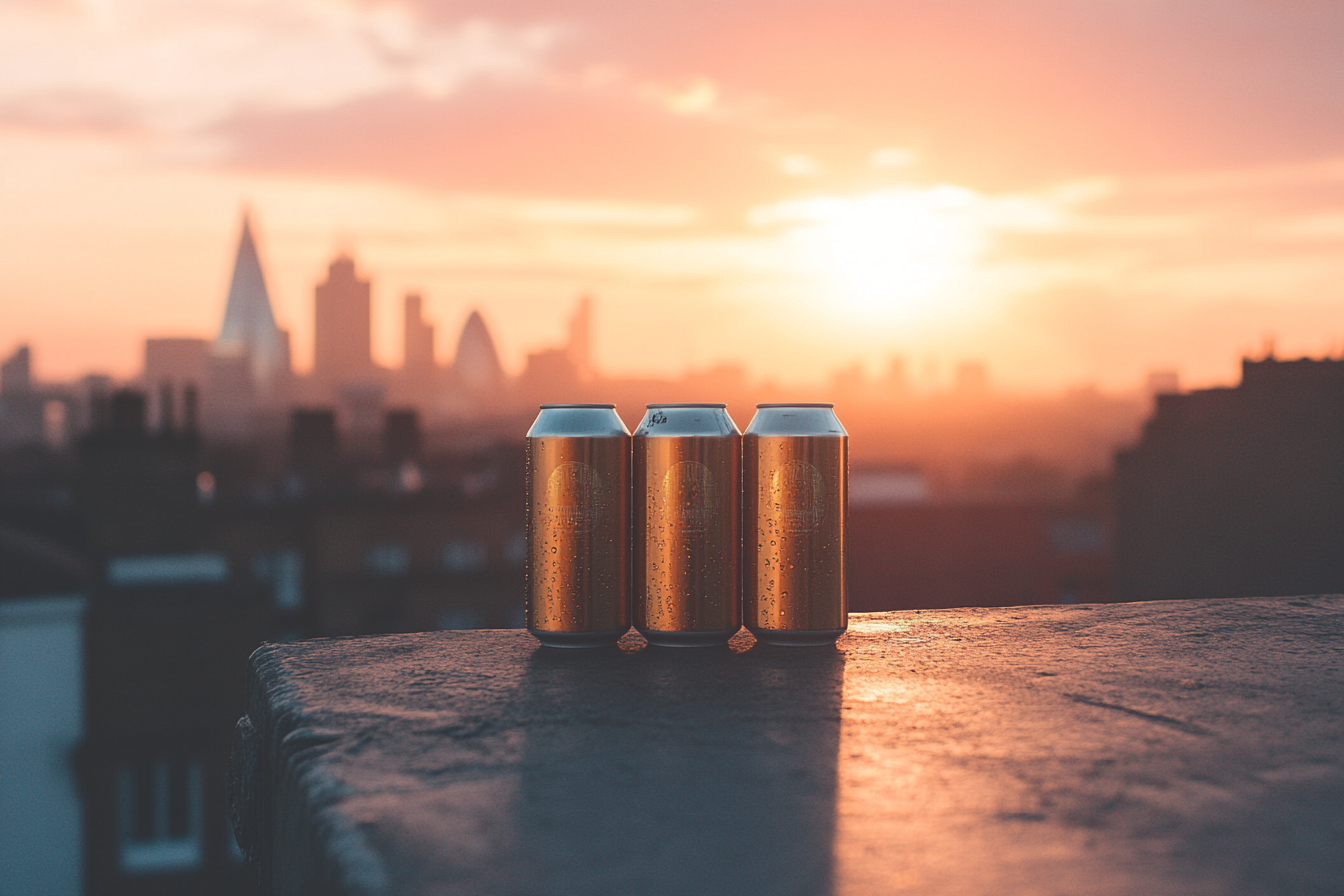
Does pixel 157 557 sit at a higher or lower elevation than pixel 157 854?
higher

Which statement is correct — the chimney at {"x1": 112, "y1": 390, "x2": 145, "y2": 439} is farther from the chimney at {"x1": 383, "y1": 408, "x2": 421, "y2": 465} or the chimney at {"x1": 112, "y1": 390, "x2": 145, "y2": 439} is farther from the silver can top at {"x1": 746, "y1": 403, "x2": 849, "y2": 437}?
the silver can top at {"x1": 746, "y1": 403, "x2": 849, "y2": 437}

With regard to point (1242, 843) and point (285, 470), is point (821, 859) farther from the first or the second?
point (285, 470)

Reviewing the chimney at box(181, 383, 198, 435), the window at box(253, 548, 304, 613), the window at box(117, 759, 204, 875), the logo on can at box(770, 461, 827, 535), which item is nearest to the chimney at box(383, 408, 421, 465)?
the window at box(253, 548, 304, 613)

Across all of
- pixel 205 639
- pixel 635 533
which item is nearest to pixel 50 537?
pixel 205 639

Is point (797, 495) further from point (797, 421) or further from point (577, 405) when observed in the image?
point (577, 405)

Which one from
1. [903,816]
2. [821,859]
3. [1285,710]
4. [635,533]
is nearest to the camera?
[821,859]

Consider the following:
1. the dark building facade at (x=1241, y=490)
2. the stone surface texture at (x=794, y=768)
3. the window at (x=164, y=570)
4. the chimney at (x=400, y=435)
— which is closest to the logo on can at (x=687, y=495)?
the stone surface texture at (x=794, y=768)
